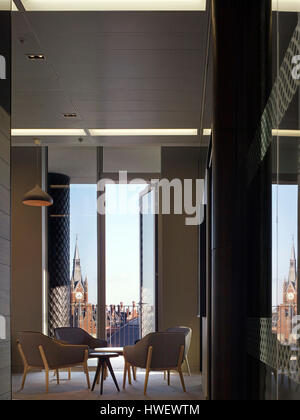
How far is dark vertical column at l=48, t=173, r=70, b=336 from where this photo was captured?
8.80 metres

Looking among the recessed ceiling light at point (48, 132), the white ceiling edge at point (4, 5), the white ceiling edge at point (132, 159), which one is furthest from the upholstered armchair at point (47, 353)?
the white ceiling edge at point (4, 5)

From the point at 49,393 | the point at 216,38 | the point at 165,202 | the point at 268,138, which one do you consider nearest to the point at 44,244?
the point at 165,202

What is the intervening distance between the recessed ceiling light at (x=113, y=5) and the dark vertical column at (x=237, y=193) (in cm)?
120

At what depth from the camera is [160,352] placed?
22.1ft

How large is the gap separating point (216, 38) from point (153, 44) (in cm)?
181

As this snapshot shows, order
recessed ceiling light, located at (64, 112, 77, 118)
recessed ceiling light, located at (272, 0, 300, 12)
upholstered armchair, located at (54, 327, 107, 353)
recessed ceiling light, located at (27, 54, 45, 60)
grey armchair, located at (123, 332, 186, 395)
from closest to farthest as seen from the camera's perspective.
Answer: recessed ceiling light, located at (272, 0, 300, 12) < recessed ceiling light, located at (27, 54, 45, 60) < grey armchair, located at (123, 332, 186, 395) < recessed ceiling light, located at (64, 112, 77, 118) < upholstered armchair, located at (54, 327, 107, 353)

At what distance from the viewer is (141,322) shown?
8.84 m

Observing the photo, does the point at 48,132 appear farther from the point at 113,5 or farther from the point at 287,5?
the point at 287,5

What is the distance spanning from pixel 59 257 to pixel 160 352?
283cm

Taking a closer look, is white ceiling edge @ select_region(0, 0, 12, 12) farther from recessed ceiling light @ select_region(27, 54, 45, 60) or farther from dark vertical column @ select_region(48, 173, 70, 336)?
dark vertical column @ select_region(48, 173, 70, 336)

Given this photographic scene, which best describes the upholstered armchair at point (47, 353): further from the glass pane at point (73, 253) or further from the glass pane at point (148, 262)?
the glass pane at point (148, 262)

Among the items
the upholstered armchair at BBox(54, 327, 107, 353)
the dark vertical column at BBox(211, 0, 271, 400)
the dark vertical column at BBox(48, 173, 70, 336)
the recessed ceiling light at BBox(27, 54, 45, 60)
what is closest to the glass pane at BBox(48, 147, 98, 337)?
the dark vertical column at BBox(48, 173, 70, 336)

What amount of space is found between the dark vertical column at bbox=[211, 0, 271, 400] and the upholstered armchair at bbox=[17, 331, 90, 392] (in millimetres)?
4148

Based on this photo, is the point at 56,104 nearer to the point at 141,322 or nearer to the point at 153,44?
the point at 153,44
